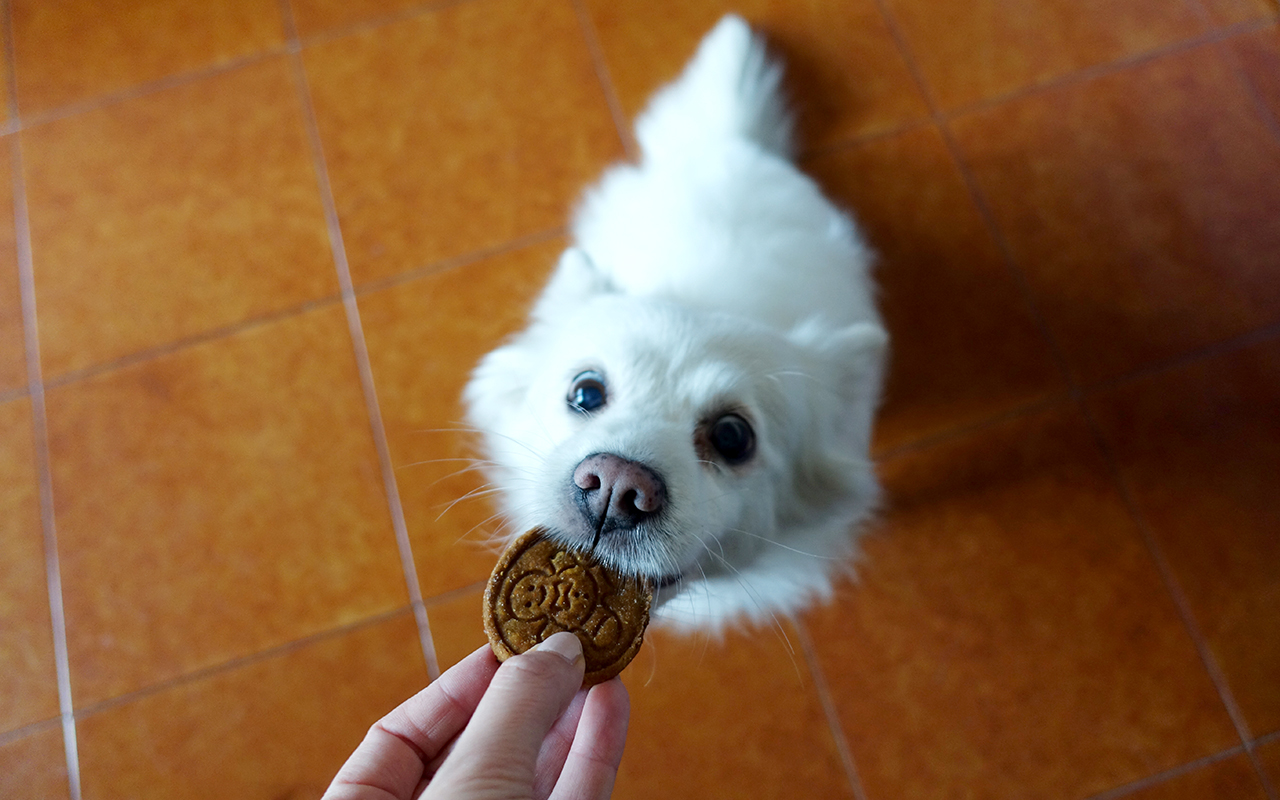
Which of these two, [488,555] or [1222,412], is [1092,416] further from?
[488,555]

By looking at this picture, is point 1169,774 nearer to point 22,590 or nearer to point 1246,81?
point 1246,81

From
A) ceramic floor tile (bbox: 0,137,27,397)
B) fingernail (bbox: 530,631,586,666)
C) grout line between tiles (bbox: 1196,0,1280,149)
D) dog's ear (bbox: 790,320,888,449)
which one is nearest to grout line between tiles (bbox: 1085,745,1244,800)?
dog's ear (bbox: 790,320,888,449)

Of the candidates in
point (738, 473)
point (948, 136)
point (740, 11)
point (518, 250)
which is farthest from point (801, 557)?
point (740, 11)

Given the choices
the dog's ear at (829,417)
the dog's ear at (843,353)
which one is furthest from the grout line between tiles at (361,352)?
the dog's ear at (843,353)

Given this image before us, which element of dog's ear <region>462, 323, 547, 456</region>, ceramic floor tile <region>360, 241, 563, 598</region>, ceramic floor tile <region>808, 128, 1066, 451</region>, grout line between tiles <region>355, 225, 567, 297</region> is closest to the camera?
dog's ear <region>462, 323, 547, 456</region>

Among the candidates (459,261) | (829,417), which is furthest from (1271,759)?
(459,261)

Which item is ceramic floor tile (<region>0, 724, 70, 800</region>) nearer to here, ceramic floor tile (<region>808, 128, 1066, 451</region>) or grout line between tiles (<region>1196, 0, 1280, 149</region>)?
ceramic floor tile (<region>808, 128, 1066, 451</region>)
